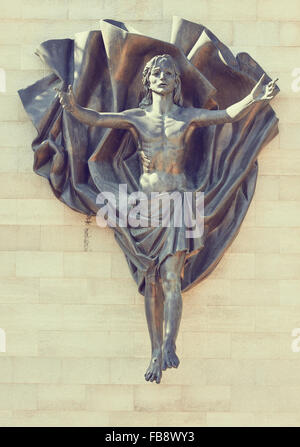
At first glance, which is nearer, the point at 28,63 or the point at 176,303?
the point at 176,303

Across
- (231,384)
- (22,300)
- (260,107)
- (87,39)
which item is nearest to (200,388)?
(231,384)

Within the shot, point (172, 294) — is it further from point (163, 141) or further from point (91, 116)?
point (91, 116)

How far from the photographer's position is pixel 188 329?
10.8 meters

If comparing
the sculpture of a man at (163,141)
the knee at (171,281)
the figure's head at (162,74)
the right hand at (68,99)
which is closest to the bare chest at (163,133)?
the sculpture of a man at (163,141)

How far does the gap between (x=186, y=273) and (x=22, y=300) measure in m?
1.51

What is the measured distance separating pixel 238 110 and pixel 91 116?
126cm

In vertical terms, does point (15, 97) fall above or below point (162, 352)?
above

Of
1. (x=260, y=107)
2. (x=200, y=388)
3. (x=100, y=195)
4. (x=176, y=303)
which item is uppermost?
(x=260, y=107)

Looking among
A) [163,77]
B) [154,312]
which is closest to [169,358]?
[154,312]

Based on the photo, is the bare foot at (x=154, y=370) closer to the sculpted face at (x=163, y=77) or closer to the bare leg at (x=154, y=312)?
the bare leg at (x=154, y=312)

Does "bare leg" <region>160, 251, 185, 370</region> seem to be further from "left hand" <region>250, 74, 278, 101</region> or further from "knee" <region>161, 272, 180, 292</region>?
"left hand" <region>250, 74, 278, 101</region>

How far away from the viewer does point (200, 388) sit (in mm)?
10812

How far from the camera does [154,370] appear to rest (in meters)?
10.2

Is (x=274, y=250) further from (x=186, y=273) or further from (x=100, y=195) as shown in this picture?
(x=100, y=195)
